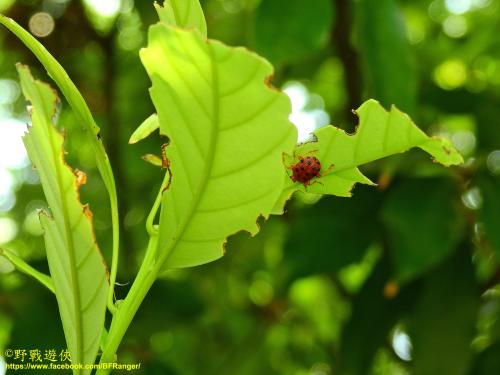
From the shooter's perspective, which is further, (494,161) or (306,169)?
(494,161)

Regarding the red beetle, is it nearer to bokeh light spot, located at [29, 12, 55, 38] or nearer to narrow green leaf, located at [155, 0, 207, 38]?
narrow green leaf, located at [155, 0, 207, 38]

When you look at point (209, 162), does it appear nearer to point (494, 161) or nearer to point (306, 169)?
point (306, 169)

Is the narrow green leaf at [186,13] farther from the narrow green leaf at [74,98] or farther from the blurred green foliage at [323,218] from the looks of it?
the blurred green foliage at [323,218]

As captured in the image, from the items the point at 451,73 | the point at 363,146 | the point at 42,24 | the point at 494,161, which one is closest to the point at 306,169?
the point at 363,146

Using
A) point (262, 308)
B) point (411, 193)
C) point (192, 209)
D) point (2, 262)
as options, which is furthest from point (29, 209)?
point (192, 209)

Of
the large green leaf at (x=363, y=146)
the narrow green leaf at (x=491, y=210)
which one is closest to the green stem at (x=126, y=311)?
the large green leaf at (x=363, y=146)

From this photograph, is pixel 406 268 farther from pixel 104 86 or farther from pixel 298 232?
pixel 104 86
